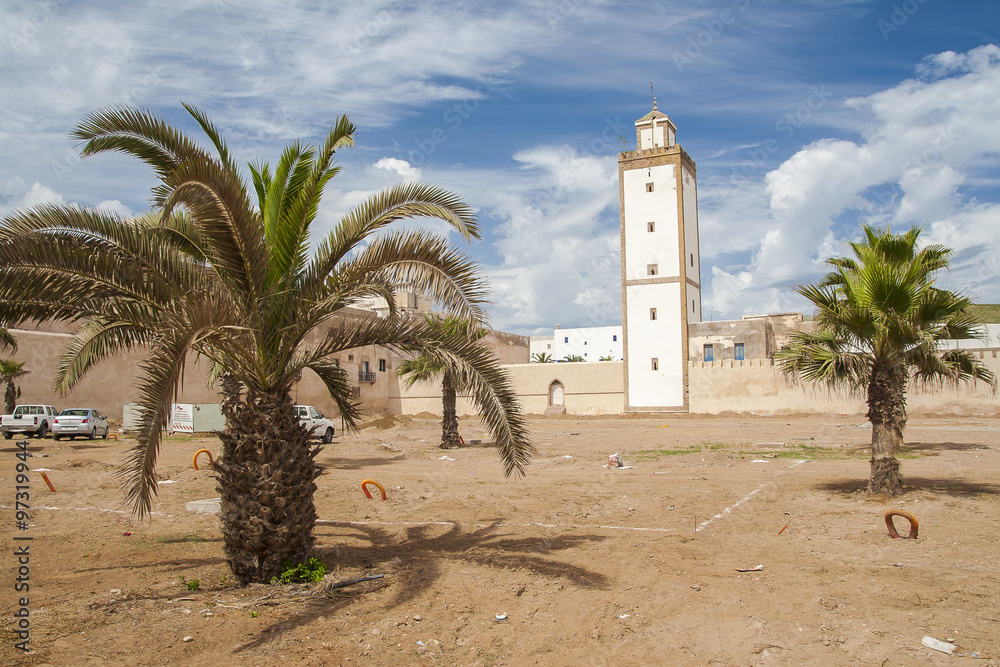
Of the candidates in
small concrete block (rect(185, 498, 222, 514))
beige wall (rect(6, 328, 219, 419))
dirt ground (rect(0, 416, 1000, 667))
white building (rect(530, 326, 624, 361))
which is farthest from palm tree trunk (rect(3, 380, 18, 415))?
white building (rect(530, 326, 624, 361))

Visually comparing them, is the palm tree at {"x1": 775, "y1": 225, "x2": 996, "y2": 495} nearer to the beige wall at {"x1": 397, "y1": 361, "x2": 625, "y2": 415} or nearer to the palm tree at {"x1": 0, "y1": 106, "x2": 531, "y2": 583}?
the palm tree at {"x1": 0, "y1": 106, "x2": 531, "y2": 583}

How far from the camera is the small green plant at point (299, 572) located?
7.11 meters

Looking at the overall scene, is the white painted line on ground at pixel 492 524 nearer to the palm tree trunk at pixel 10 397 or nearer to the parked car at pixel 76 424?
the parked car at pixel 76 424

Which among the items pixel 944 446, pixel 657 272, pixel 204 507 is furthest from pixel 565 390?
pixel 204 507

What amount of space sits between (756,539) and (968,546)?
236 centimetres

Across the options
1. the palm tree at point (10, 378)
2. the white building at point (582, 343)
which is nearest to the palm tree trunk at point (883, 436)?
the palm tree at point (10, 378)

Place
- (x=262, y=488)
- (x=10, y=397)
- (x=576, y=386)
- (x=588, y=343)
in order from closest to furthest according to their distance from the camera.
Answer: (x=262, y=488) → (x=10, y=397) → (x=576, y=386) → (x=588, y=343)

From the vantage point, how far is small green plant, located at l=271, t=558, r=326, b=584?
7115mm

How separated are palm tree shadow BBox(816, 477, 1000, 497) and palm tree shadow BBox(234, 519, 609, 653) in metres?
5.72

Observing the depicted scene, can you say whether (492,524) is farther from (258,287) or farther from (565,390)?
(565,390)

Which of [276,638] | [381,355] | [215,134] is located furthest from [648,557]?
[381,355]

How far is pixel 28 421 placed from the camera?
1118 inches

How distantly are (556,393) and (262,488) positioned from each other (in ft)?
139

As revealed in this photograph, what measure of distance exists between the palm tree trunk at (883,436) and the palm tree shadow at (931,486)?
0.50 m
